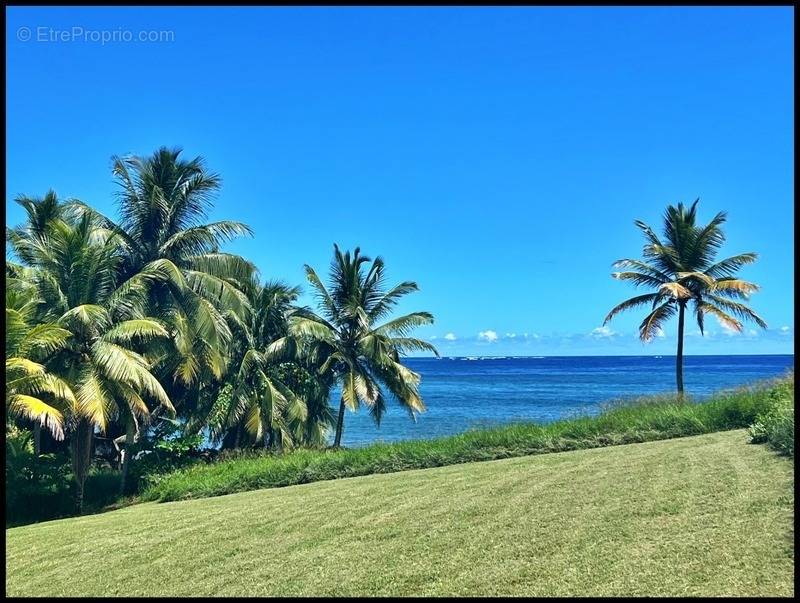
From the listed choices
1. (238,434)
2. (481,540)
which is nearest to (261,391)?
(238,434)

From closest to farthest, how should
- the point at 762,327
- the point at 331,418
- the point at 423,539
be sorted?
the point at 423,539, the point at 762,327, the point at 331,418

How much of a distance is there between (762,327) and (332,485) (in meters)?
15.5

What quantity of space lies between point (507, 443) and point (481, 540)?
6.82 m

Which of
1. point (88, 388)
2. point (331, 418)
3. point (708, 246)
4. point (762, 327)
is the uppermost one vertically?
point (708, 246)

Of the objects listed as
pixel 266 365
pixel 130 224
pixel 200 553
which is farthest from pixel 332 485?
pixel 130 224

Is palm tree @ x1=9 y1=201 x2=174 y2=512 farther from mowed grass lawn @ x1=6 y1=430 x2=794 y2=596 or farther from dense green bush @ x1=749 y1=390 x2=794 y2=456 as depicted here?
dense green bush @ x1=749 y1=390 x2=794 y2=456

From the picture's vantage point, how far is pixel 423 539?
21.6 ft

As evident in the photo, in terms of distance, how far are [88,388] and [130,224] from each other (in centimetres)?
686

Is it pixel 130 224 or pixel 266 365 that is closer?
pixel 130 224

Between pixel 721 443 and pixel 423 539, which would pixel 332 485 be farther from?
pixel 721 443

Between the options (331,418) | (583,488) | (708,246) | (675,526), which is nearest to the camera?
(675,526)

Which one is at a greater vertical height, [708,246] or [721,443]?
[708,246]

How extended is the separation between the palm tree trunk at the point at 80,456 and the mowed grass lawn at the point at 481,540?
704 centimetres

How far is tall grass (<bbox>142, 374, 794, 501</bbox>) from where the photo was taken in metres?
12.6
